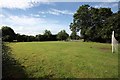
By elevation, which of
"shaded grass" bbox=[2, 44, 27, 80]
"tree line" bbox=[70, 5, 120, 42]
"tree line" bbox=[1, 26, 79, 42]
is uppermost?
"tree line" bbox=[70, 5, 120, 42]

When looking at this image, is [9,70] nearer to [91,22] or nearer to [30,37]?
[91,22]

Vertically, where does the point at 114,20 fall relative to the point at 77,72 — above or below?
above

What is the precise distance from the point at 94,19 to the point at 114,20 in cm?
956

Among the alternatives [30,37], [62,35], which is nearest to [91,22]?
[30,37]

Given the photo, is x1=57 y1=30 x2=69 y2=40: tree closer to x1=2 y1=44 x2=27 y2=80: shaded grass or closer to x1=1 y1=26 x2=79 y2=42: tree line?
x1=1 y1=26 x2=79 y2=42: tree line

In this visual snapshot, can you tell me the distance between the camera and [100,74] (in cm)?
1091

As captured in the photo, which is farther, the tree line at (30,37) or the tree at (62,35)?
the tree at (62,35)

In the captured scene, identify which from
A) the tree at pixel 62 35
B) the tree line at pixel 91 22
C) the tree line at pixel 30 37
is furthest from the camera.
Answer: the tree at pixel 62 35

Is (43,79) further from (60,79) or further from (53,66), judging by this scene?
(53,66)

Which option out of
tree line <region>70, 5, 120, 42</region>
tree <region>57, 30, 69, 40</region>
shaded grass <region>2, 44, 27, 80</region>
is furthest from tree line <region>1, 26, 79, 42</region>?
shaded grass <region>2, 44, 27, 80</region>

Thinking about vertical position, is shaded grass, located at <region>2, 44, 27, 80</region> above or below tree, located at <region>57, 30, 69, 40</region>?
below

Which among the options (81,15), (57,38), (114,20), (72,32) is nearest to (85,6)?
(81,15)

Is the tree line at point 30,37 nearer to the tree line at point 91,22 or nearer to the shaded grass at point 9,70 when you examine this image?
the tree line at point 91,22

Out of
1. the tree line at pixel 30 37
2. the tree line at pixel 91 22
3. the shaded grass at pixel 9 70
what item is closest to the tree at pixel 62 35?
the tree line at pixel 30 37
